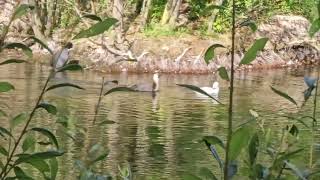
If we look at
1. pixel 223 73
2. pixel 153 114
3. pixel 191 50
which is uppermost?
pixel 223 73

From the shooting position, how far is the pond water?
279 inches

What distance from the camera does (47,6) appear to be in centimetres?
A: 1981

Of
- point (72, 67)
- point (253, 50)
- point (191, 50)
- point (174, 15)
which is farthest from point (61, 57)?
point (174, 15)

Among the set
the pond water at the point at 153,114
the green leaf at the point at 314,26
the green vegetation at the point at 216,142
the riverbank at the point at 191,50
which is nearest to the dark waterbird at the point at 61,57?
the green vegetation at the point at 216,142

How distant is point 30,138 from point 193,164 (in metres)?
5.91

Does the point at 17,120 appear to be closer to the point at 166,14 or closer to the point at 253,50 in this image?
the point at 253,50

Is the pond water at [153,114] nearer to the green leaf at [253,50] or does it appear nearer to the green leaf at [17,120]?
the green leaf at [17,120]

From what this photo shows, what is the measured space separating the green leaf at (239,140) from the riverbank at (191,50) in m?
14.8

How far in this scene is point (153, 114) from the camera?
10773mm

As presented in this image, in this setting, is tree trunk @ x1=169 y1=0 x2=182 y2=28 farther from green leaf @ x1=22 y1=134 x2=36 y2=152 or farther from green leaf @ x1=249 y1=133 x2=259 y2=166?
green leaf @ x1=249 y1=133 x2=259 y2=166

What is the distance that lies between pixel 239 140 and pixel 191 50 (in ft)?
56.2

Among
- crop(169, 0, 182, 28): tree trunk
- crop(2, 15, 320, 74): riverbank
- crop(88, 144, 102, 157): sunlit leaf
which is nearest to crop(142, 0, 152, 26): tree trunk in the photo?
crop(169, 0, 182, 28): tree trunk

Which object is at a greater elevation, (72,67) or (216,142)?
(72,67)

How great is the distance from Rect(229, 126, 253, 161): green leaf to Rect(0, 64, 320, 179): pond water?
12.3 feet
